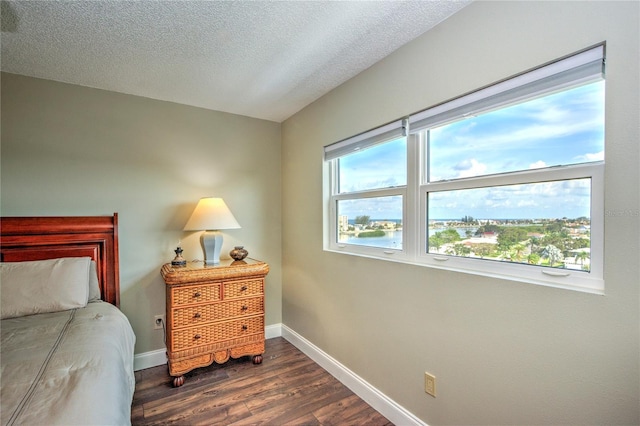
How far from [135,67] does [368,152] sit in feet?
5.91

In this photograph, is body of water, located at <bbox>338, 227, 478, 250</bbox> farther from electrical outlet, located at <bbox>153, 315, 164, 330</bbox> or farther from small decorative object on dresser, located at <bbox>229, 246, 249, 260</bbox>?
electrical outlet, located at <bbox>153, 315, 164, 330</bbox>

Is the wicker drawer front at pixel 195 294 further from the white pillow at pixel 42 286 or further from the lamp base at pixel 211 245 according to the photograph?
the white pillow at pixel 42 286

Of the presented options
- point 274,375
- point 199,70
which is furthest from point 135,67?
point 274,375

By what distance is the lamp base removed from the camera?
269 centimetres

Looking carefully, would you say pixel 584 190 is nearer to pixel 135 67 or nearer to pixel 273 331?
pixel 135 67

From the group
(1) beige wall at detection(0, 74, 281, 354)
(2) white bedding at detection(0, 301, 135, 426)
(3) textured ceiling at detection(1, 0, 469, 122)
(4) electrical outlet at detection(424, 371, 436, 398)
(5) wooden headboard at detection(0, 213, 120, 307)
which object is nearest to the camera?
(2) white bedding at detection(0, 301, 135, 426)

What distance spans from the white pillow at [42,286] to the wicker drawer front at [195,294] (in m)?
0.58

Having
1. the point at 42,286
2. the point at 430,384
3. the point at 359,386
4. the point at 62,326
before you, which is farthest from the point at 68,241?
the point at 430,384

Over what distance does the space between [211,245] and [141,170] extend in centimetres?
90

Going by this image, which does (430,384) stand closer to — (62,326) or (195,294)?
(195,294)

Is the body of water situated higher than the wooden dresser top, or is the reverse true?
the body of water

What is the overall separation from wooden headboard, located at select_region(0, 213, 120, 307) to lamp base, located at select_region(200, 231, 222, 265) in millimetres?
684

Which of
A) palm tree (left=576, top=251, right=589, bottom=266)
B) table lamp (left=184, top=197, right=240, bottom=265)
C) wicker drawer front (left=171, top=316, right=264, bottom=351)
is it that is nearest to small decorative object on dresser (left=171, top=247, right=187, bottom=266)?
table lamp (left=184, top=197, right=240, bottom=265)

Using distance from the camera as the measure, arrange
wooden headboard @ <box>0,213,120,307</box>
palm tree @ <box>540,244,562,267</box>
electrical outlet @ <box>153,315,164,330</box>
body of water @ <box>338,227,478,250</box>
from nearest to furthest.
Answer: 1. palm tree @ <box>540,244,562,267</box>
2. body of water @ <box>338,227,478,250</box>
3. wooden headboard @ <box>0,213,120,307</box>
4. electrical outlet @ <box>153,315,164,330</box>
